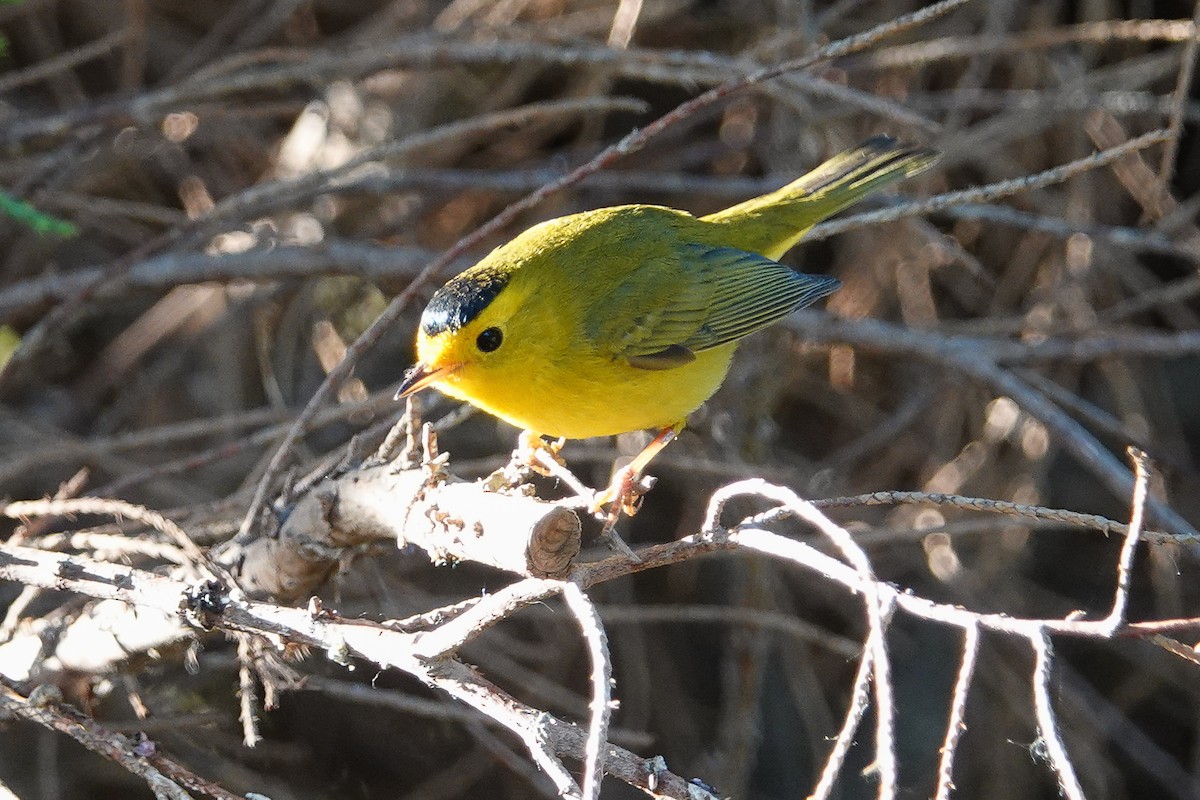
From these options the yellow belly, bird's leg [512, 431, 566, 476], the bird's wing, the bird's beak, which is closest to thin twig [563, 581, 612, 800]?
bird's leg [512, 431, 566, 476]

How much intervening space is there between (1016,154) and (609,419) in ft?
8.23

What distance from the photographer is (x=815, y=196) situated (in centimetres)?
331

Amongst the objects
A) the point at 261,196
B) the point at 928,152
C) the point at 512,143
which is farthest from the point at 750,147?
the point at 261,196

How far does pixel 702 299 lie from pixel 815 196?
0.54 m

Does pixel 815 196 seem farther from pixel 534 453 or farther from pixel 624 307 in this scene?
pixel 534 453

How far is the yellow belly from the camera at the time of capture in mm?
2529

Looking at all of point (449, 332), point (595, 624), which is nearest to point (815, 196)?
point (449, 332)

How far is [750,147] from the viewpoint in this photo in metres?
4.49

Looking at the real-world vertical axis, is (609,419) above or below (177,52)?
below

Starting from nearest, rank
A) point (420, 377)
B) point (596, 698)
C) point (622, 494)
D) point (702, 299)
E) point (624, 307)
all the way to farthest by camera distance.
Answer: point (596, 698), point (420, 377), point (622, 494), point (624, 307), point (702, 299)

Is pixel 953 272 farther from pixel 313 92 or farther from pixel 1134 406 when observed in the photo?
pixel 313 92

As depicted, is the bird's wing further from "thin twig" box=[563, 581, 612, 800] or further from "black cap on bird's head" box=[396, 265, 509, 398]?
"thin twig" box=[563, 581, 612, 800]

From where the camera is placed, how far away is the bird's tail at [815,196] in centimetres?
327

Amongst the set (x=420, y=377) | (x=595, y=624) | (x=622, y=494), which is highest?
(x=420, y=377)
